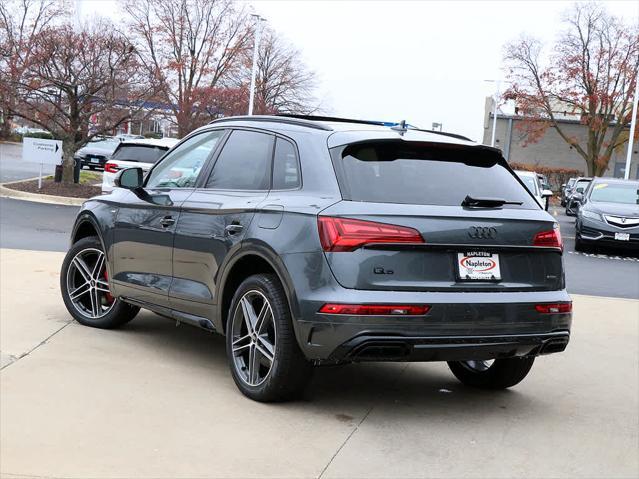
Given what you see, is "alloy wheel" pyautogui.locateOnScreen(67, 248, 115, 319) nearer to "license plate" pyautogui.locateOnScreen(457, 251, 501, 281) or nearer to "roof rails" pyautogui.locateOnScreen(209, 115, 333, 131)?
"roof rails" pyautogui.locateOnScreen(209, 115, 333, 131)

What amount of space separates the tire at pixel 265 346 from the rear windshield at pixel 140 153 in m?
16.9

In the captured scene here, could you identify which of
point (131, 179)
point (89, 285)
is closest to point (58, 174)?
point (89, 285)

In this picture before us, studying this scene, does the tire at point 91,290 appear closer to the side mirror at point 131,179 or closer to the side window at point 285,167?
the side mirror at point 131,179

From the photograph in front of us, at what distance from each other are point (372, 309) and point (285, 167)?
1.24 m

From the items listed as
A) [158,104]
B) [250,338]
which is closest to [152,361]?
[250,338]

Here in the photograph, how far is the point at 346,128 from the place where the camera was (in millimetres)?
5875

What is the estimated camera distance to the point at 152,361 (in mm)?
6676

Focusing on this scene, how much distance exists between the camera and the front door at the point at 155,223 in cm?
671

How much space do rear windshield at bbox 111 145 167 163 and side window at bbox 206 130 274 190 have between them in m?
16.2

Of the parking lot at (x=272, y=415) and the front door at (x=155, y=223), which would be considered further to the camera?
the front door at (x=155, y=223)

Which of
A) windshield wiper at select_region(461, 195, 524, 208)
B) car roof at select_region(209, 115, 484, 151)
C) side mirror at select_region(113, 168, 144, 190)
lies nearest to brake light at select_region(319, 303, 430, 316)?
windshield wiper at select_region(461, 195, 524, 208)

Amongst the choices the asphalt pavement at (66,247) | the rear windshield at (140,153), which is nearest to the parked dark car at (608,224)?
the asphalt pavement at (66,247)

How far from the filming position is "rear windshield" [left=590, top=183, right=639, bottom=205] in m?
20.9

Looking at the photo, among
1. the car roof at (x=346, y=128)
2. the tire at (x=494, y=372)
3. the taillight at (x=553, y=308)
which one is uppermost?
the car roof at (x=346, y=128)
